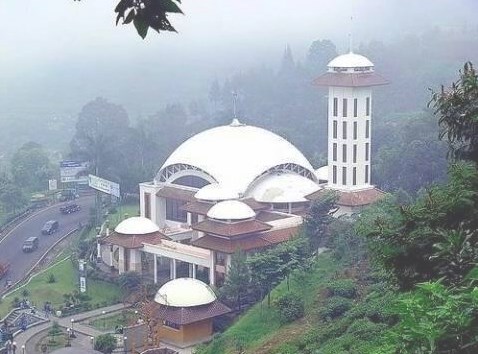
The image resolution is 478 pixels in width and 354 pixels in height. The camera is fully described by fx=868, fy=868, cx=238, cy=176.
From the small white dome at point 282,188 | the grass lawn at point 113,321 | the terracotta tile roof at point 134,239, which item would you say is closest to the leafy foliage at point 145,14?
the grass lawn at point 113,321

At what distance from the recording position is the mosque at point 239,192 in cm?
2375

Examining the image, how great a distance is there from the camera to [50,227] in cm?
3425

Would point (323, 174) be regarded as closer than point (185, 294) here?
No

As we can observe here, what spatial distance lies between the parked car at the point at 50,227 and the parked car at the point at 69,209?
2598 millimetres

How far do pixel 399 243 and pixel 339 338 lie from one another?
767 centimetres

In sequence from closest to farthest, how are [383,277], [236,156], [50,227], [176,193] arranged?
[383,277], [176,193], [236,156], [50,227]

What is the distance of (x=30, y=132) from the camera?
276 feet

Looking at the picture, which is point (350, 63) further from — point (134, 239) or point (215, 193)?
point (134, 239)

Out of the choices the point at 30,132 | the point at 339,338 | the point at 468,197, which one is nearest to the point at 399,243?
the point at 468,197

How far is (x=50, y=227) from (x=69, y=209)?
12.2 ft

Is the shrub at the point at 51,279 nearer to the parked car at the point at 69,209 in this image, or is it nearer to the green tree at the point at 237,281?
the green tree at the point at 237,281

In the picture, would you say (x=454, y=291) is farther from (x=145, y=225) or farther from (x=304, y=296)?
(x=145, y=225)

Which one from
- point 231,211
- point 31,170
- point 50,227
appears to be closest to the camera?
point 231,211

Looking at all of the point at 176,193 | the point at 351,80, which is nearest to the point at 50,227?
the point at 176,193
